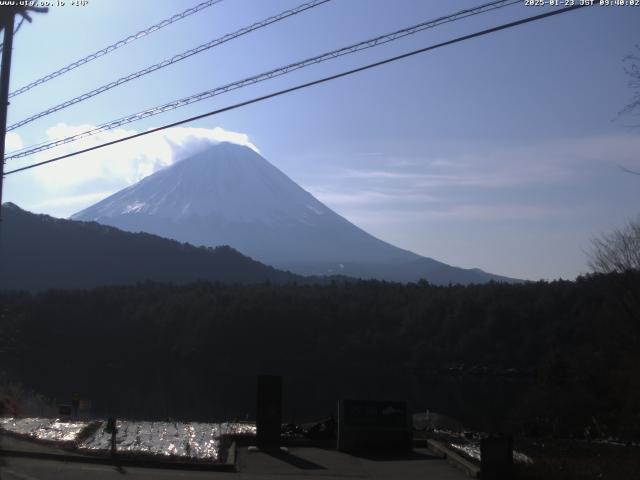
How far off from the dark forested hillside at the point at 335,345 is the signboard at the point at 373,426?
59.8 ft

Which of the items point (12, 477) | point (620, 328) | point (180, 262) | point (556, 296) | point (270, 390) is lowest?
point (12, 477)

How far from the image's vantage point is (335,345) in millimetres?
81375

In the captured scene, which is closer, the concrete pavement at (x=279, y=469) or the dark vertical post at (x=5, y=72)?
the concrete pavement at (x=279, y=469)

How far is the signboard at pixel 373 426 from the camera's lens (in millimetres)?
14891

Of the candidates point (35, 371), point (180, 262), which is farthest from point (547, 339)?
point (180, 262)

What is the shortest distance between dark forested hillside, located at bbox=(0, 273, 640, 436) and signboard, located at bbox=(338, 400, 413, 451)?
718 inches

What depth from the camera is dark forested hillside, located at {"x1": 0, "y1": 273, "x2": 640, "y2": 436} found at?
39.9m

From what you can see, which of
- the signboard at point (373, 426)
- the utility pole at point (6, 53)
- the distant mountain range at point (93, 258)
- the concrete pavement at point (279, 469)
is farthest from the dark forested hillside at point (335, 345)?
the distant mountain range at point (93, 258)

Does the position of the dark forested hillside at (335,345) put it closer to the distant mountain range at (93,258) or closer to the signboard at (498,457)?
the signboard at (498,457)

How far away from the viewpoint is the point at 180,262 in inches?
4961

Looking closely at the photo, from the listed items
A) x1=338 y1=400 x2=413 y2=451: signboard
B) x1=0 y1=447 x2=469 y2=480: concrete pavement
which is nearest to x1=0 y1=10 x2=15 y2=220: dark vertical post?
x1=0 y1=447 x2=469 y2=480: concrete pavement

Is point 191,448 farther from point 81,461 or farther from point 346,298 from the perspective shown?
point 346,298

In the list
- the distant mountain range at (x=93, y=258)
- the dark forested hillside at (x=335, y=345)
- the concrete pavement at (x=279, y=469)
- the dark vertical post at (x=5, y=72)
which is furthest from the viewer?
the distant mountain range at (x=93, y=258)

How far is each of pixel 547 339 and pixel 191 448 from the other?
5705cm
